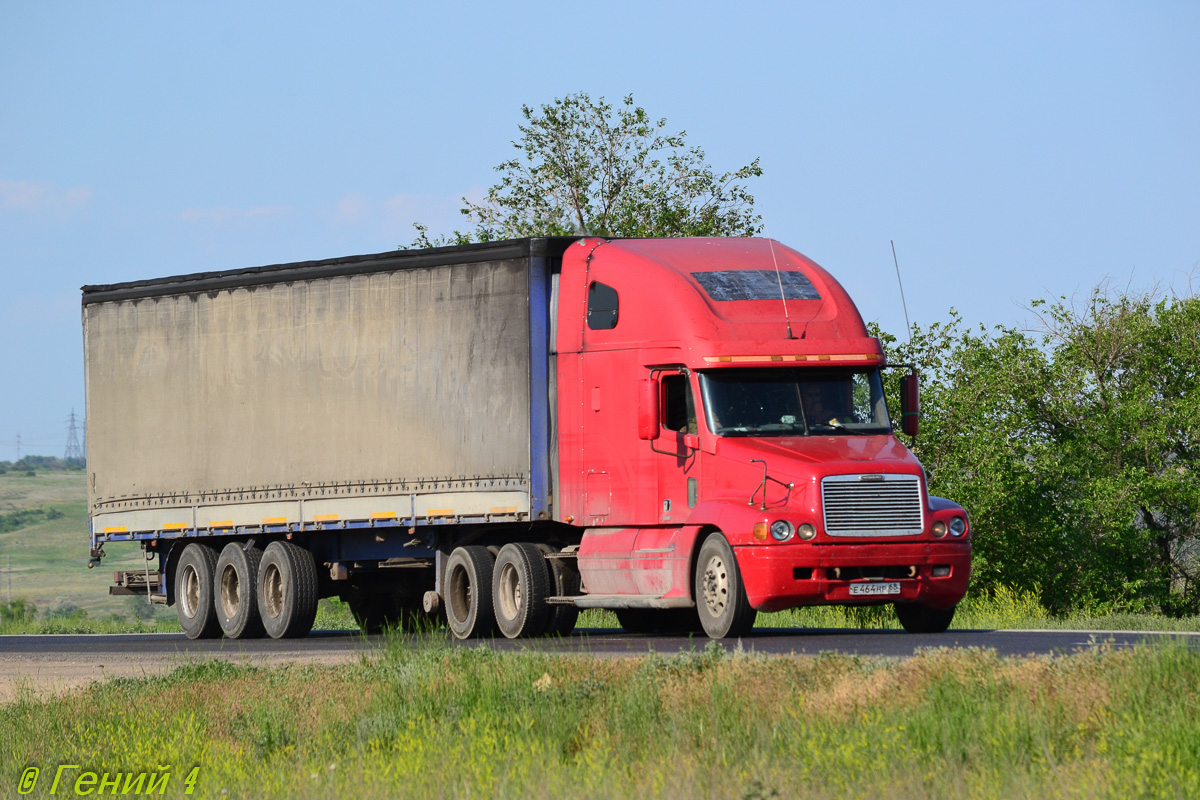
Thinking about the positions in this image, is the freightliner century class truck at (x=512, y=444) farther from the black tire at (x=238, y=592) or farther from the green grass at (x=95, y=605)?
the green grass at (x=95, y=605)

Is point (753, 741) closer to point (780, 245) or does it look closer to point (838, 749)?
point (838, 749)

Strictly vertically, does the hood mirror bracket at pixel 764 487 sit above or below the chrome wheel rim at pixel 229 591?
above

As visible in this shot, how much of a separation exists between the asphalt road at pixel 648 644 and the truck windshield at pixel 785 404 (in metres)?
2.06

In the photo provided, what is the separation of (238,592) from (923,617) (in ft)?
32.0

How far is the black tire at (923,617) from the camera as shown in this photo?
18297 millimetres

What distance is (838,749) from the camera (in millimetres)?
9734

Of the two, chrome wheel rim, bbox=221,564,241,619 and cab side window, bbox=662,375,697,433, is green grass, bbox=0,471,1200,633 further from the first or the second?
chrome wheel rim, bbox=221,564,241,619

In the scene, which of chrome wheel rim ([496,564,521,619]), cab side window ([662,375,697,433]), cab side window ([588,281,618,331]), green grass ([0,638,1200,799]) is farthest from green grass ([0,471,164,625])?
green grass ([0,638,1200,799])

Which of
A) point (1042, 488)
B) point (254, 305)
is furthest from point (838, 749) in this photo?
point (1042, 488)

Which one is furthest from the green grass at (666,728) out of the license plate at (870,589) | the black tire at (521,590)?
the black tire at (521,590)

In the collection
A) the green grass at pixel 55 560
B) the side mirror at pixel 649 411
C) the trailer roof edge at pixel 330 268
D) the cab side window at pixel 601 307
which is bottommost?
the green grass at pixel 55 560

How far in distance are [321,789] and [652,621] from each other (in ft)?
40.1

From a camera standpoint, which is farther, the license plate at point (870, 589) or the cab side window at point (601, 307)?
the cab side window at point (601, 307)

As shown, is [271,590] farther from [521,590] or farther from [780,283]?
[780,283]
